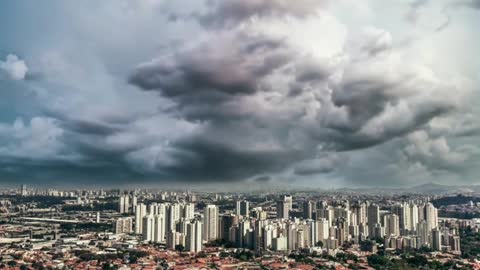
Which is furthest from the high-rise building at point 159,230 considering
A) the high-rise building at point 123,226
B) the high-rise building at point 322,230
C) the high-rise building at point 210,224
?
the high-rise building at point 322,230

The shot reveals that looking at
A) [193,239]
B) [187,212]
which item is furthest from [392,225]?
[187,212]

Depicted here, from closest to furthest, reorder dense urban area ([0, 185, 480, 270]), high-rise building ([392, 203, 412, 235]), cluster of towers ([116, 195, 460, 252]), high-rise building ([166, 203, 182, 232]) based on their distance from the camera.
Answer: dense urban area ([0, 185, 480, 270]) < cluster of towers ([116, 195, 460, 252]) < high-rise building ([166, 203, 182, 232]) < high-rise building ([392, 203, 412, 235])

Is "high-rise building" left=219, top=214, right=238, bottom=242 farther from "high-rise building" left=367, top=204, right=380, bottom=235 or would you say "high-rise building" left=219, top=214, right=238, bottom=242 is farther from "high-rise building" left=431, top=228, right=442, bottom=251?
"high-rise building" left=431, top=228, right=442, bottom=251

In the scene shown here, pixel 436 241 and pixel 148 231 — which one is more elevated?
pixel 148 231

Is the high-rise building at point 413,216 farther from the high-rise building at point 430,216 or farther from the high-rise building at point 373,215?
the high-rise building at point 373,215

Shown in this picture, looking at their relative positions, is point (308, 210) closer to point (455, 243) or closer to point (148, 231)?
point (455, 243)

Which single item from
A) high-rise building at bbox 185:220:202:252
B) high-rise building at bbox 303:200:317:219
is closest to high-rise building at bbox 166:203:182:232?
high-rise building at bbox 185:220:202:252

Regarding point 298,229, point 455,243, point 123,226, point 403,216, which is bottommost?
point 455,243

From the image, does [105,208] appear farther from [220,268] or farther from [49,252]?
[220,268]
